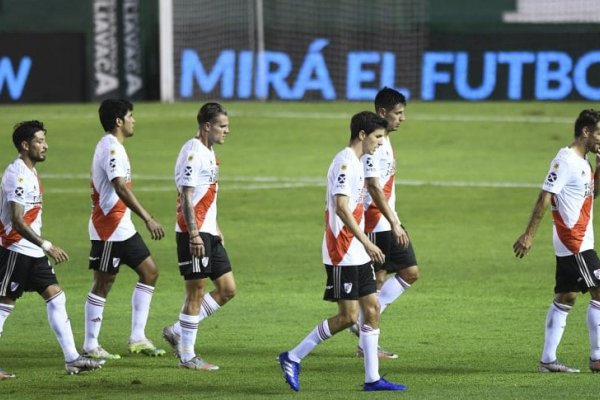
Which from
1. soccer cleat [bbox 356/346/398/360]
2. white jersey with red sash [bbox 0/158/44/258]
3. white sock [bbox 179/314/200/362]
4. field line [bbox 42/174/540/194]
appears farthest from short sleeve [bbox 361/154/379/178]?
field line [bbox 42/174/540/194]

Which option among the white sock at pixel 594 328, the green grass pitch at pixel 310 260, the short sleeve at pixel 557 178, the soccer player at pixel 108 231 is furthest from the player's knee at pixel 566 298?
the soccer player at pixel 108 231

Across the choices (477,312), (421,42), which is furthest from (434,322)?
(421,42)

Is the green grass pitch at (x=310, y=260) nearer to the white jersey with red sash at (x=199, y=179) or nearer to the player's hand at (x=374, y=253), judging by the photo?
the player's hand at (x=374, y=253)

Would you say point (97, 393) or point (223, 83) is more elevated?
point (223, 83)

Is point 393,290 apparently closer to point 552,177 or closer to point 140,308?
point 552,177

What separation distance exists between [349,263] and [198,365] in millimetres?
2002

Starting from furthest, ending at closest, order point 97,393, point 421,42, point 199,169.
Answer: point 421,42
point 199,169
point 97,393

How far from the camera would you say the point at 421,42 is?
38.6 m

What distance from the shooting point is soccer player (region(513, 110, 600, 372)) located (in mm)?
11375

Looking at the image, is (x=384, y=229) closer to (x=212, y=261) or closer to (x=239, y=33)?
(x=212, y=261)

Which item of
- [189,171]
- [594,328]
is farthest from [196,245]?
[594,328]

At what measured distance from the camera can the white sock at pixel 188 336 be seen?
1188 centimetres

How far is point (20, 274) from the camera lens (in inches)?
453

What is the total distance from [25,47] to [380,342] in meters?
28.5
